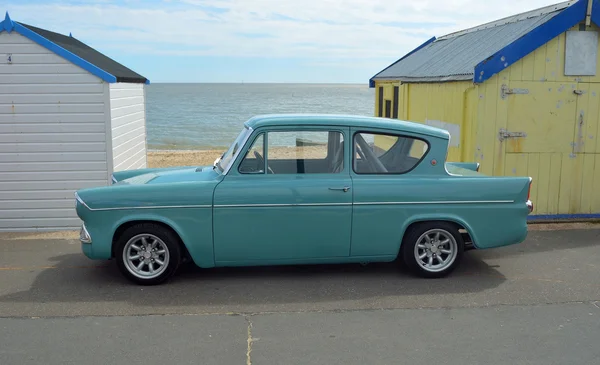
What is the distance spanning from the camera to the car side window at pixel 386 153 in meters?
6.32

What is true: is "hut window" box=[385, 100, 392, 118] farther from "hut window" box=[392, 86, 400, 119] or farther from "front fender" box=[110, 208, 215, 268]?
"front fender" box=[110, 208, 215, 268]

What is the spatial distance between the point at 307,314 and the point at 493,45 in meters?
6.20

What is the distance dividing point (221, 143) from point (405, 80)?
76.5ft

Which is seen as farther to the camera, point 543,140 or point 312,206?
point 543,140

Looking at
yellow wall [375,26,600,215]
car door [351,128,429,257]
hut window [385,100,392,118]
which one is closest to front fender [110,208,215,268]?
car door [351,128,429,257]

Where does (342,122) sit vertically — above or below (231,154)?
above

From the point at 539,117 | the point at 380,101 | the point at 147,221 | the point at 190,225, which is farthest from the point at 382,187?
the point at 380,101

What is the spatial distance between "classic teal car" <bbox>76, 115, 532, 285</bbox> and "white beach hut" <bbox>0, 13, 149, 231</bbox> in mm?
3060

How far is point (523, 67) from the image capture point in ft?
29.2

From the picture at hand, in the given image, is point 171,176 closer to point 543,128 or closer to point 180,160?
point 543,128

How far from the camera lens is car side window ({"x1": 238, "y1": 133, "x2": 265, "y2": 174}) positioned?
6.21m

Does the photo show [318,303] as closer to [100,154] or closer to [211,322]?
[211,322]

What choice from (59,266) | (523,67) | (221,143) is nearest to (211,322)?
(59,266)

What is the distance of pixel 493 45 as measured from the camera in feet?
32.1
